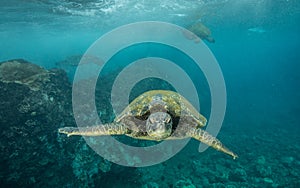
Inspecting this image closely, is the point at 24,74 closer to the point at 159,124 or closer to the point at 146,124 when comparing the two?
the point at 146,124

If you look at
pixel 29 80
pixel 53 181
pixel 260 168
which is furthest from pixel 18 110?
pixel 260 168

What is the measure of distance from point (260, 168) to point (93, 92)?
8.93 m

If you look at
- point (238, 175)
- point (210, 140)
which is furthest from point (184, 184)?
point (210, 140)

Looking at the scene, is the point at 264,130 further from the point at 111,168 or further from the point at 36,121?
the point at 36,121

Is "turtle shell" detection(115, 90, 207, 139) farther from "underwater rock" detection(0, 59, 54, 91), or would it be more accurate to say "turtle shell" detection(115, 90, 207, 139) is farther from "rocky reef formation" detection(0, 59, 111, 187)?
"underwater rock" detection(0, 59, 54, 91)

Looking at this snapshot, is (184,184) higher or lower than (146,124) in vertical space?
lower

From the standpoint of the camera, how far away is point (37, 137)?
7.50m

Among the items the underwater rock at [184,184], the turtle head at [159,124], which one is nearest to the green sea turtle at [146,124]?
the turtle head at [159,124]

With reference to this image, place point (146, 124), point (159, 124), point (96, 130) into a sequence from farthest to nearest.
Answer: point (96, 130) < point (146, 124) < point (159, 124)

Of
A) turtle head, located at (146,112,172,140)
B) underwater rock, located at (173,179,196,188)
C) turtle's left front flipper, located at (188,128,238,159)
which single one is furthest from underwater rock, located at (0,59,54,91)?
underwater rock, located at (173,179,196,188)

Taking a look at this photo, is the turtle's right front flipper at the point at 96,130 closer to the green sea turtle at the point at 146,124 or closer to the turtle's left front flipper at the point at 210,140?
the green sea turtle at the point at 146,124

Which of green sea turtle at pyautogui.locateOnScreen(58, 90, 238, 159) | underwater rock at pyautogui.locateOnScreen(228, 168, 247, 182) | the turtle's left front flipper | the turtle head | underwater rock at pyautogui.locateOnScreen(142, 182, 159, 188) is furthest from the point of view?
underwater rock at pyautogui.locateOnScreen(228, 168, 247, 182)

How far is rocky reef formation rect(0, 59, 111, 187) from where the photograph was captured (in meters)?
6.98

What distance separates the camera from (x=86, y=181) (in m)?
7.98
